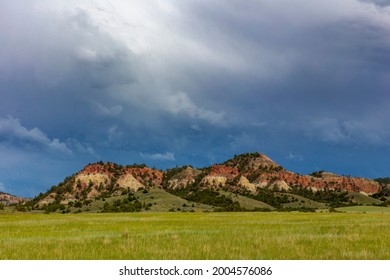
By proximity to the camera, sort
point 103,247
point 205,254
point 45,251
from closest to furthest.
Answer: point 205,254
point 45,251
point 103,247
